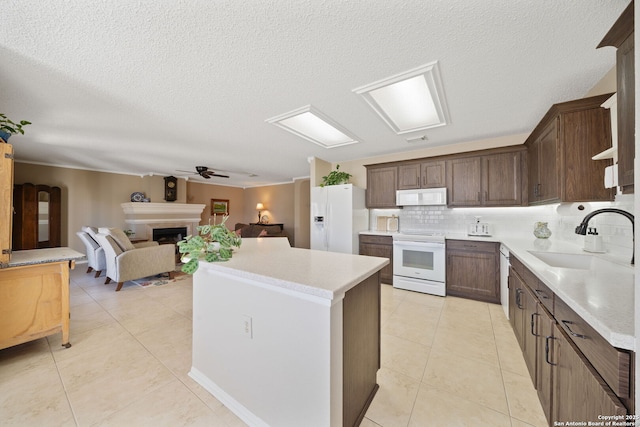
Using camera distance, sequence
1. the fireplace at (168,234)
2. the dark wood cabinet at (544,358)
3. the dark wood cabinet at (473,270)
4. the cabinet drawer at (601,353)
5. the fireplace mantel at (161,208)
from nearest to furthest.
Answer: the cabinet drawer at (601,353) → the dark wood cabinet at (544,358) → the dark wood cabinet at (473,270) → the fireplace mantel at (161,208) → the fireplace at (168,234)

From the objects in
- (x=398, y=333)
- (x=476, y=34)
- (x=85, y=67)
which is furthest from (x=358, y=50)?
(x=398, y=333)

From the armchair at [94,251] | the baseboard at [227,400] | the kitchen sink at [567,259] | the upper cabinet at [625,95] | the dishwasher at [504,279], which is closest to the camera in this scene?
the upper cabinet at [625,95]

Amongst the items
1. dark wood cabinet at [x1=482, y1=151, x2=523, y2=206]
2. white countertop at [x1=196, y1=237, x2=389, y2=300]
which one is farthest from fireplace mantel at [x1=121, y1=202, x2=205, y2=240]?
dark wood cabinet at [x1=482, y1=151, x2=523, y2=206]

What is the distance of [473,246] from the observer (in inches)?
125

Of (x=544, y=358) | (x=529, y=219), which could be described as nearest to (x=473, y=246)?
(x=529, y=219)

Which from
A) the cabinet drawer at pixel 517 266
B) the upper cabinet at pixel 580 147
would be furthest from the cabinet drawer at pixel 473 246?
the upper cabinet at pixel 580 147

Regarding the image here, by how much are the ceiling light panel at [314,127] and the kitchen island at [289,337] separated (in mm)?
1700

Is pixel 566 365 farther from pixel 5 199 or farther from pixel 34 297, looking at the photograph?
pixel 34 297

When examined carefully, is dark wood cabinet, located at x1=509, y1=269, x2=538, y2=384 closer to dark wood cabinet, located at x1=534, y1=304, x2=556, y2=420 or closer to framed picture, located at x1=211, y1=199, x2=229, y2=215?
dark wood cabinet, located at x1=534, y1=304, x2=556, y2=420

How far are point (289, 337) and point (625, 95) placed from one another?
2018 mm

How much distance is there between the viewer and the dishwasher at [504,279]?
257 centimetres

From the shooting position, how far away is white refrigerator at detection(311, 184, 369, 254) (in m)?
3.99

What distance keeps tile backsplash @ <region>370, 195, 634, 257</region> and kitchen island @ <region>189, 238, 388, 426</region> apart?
1.82 m

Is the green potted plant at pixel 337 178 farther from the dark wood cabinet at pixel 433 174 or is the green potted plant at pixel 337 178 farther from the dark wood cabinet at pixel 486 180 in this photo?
the dark wood cabinet at pixel 486 180
